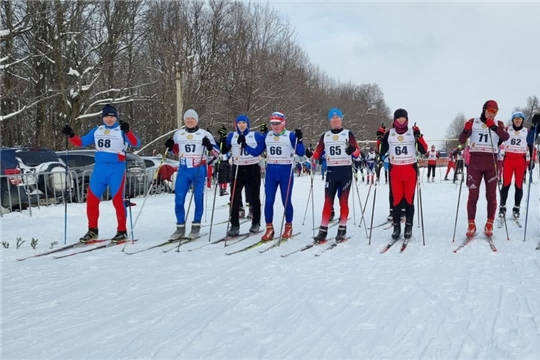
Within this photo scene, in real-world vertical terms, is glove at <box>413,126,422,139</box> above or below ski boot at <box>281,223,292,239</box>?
above

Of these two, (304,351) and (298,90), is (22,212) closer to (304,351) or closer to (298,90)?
(304,351)

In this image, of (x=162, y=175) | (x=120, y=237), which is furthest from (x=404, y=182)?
(x=162, y=175)

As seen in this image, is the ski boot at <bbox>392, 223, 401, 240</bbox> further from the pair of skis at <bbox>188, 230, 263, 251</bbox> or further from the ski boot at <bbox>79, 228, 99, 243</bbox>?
the ski boot at <bbox>79, 228, 99, 243</bbox>

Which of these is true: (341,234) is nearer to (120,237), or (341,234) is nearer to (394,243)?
Answer: (394,243)

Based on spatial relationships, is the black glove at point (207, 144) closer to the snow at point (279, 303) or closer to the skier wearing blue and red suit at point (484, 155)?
the snow at point (279, 303)

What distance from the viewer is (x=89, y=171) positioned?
13.1 metres

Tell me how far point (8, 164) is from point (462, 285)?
10463mm

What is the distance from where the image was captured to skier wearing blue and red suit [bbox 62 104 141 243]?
7277 mm

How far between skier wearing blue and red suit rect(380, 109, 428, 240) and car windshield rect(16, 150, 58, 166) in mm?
9018

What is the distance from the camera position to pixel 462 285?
4.48m

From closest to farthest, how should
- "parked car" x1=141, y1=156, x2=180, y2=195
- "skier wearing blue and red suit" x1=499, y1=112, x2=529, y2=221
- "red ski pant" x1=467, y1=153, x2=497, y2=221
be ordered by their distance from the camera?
"red ski pant" x1=467, y1=153, x2=497, y2=221 → "skier wearing blue and red suit" x1=499, y1=112, x2=529, y2=221 → "parked car" x1=141, y1=156, x2=180, y2=195

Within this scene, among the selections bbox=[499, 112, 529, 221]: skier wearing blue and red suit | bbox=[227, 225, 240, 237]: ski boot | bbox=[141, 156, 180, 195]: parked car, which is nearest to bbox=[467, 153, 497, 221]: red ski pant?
bbox=[499, 112, 529, 221]: skier wearing blue and red suit

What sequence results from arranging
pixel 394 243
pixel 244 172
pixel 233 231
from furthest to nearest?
pixel 244 172 < pixel 233 231 < pixel 394 243

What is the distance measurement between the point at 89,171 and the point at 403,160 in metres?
9.31
